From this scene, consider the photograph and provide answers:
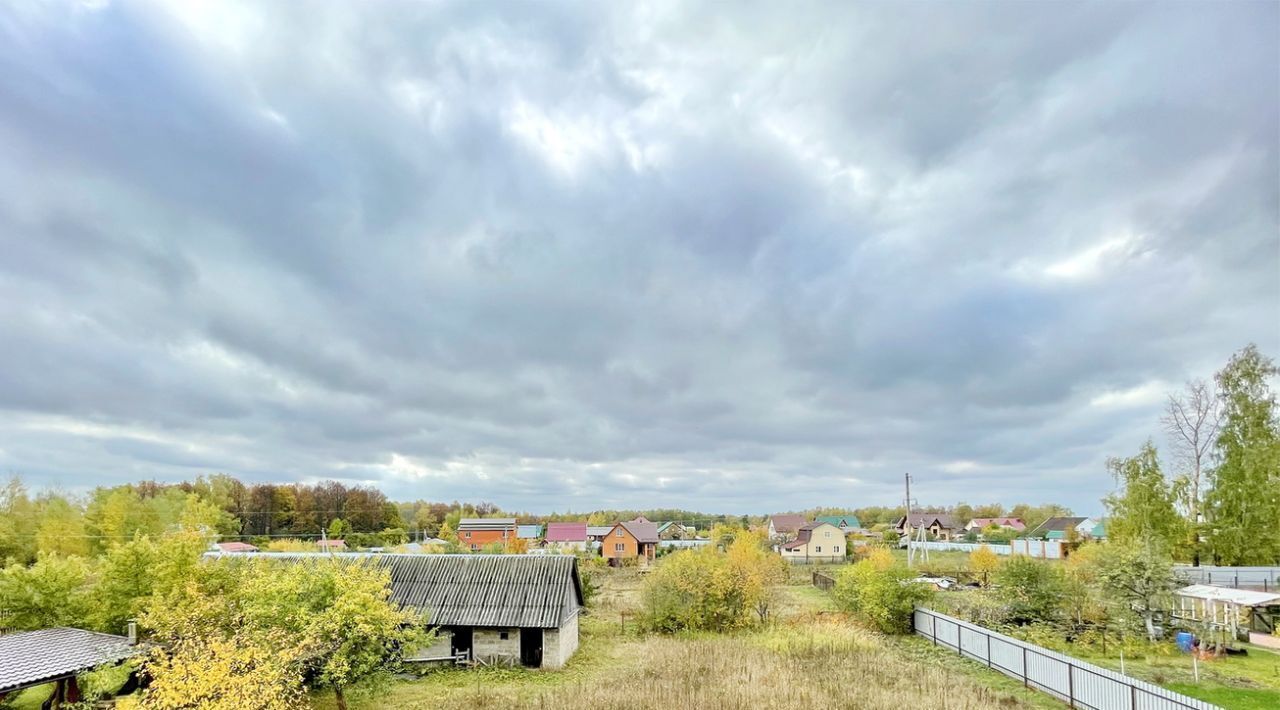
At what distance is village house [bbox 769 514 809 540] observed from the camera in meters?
105

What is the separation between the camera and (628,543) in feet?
269

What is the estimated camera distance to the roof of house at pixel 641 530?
272 feet

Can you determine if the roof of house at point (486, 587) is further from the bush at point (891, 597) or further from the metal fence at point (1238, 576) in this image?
the metal fence at point (1238, 576)

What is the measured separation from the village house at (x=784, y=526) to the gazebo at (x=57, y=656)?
9364cm

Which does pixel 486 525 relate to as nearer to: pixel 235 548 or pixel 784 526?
pixel 235 548

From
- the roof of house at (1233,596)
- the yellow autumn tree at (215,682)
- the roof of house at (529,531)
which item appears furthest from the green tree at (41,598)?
the roof of house at (529,531)

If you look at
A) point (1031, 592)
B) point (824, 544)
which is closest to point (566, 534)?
point (824, 544)

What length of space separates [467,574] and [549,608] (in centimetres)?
440

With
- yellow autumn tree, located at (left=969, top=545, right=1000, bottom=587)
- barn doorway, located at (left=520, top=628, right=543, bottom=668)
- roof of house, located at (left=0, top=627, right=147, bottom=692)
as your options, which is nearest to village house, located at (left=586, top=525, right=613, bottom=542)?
yellow autumn tree, located at (left=969, top=545, right=1000, bottom=587)

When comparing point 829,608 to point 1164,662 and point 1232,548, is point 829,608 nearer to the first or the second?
point 1164,662

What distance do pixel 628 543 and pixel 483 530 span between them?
21648 millimetres

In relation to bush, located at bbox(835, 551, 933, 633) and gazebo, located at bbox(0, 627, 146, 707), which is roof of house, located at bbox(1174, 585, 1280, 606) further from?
gazebo, located at bbox(0, 627, 146, 707)

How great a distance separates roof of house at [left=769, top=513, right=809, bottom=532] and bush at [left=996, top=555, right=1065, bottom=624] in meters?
76.7

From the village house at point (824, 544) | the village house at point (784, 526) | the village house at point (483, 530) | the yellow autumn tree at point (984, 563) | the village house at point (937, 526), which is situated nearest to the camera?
the yellow autumn tree at point (984, 563)
